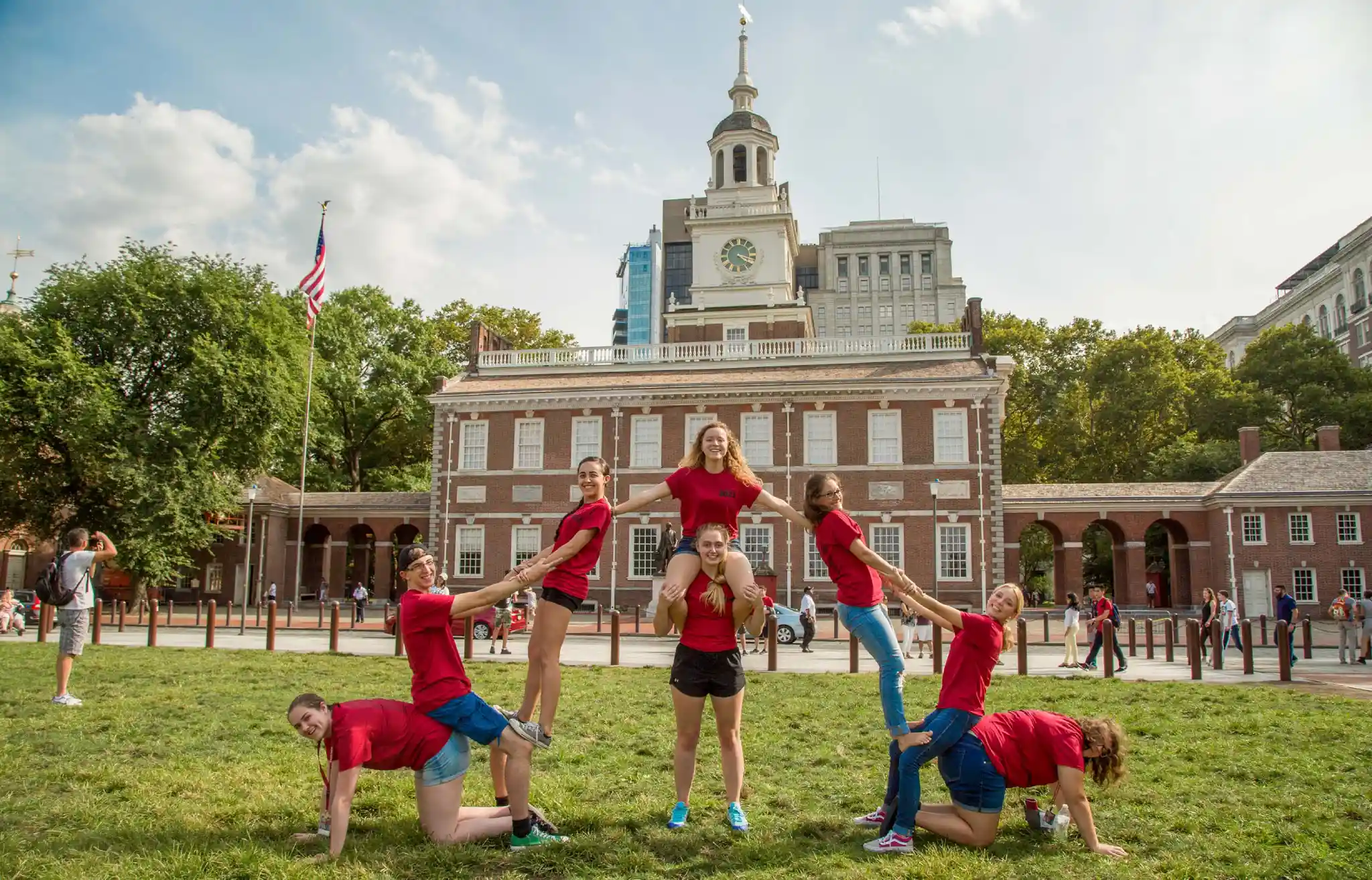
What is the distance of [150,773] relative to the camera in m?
7.11

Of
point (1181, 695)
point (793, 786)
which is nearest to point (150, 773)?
point (793, 786)

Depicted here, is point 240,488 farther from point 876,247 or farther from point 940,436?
point 876,247

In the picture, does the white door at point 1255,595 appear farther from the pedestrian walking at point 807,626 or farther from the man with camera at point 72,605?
the man with camera at point 72,605

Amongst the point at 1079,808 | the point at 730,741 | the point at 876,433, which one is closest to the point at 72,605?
the point at 730,741

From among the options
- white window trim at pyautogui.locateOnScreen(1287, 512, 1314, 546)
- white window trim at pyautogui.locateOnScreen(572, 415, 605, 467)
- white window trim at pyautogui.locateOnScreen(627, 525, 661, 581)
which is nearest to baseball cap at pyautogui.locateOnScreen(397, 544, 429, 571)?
white window trim at pyautogui.locateOnScreen(627, 525, 661, 581)

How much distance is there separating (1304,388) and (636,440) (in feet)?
118

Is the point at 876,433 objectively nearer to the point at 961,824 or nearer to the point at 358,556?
the point at 358,556

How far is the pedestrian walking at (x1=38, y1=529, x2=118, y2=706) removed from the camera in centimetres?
1042

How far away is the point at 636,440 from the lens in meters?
38.3

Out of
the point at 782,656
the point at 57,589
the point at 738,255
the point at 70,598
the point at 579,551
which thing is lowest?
the point at 782,656

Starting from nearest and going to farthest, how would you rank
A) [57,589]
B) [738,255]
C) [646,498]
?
[646,498] < [57,589] < [738,255]

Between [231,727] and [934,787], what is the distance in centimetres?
647

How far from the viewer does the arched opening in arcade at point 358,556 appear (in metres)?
44.2

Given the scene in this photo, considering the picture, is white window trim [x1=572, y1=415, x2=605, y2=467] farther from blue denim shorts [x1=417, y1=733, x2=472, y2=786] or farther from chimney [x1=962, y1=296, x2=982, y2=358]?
blue denim shorts [x1=417, y1=733, x2=472, y2=786]
